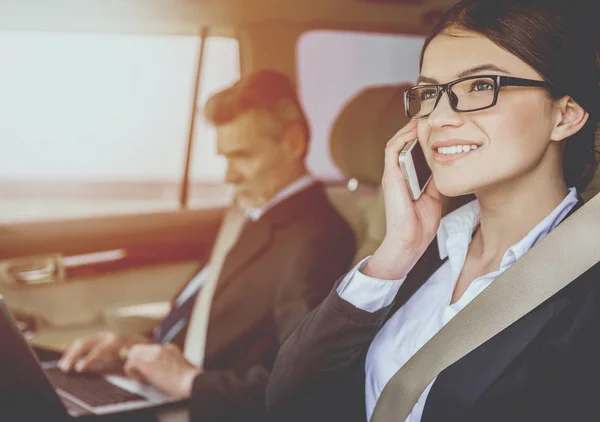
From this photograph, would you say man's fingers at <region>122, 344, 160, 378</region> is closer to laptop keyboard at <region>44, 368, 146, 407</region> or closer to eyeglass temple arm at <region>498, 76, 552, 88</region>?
laptop keyboard at <region>44, 368, 146, 407</region>

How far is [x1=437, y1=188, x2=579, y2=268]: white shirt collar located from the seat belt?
0.03 m

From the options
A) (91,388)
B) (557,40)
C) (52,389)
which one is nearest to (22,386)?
(52,389)

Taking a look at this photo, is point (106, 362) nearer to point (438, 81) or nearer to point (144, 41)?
point (144, 41)

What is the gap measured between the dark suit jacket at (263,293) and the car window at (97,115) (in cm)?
29

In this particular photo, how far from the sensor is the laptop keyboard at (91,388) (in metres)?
1.48

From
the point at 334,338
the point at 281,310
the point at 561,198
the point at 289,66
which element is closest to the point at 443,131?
the point at 561,198

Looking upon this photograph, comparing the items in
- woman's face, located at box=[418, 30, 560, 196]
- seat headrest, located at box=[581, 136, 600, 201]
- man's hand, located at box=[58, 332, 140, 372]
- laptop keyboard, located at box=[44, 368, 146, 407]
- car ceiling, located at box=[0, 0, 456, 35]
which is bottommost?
laptop keyboard, located at box=[44, 368, 146, 407]

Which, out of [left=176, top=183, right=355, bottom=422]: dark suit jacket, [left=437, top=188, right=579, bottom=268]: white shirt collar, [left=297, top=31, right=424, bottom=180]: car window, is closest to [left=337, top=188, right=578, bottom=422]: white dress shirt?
[left=437, top=188, right=579, bottom=268]: white shirt collar

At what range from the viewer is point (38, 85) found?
176 centimetres

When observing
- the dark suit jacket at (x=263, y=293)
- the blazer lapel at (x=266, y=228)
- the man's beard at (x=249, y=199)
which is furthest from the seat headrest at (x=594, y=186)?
the man's beard at (x=249, y=199)

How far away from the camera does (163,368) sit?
61.6 inches

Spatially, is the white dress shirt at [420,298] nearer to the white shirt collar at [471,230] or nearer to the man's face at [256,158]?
the white shirt collar at [471,230]

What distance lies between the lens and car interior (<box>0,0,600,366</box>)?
5.07ft

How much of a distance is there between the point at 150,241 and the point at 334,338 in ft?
3.48
